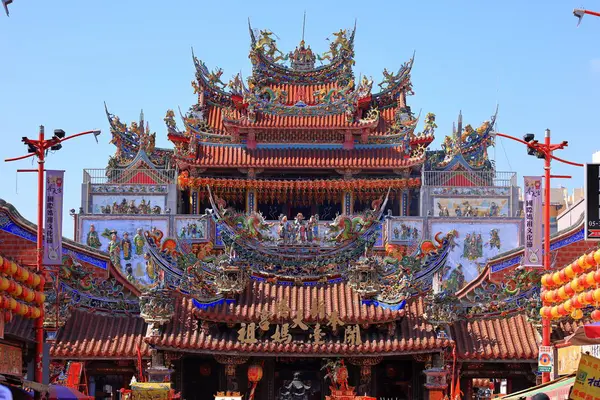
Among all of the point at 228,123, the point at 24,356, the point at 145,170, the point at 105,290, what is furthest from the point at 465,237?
the point at 24,356

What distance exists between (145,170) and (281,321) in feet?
74.0

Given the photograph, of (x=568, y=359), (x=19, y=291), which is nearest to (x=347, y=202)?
(x=568, y=359)

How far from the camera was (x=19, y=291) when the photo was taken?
22.7 meters

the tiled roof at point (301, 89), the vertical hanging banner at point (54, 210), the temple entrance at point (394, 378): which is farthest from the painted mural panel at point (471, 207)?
the vertical hanging banner at point (54, 210)

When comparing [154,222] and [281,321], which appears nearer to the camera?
[281,321]

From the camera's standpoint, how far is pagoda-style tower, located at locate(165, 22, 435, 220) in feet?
162

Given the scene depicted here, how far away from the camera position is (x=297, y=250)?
104 ft

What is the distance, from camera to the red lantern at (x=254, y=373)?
2938 centimetres

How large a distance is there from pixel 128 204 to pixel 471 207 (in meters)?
14.9

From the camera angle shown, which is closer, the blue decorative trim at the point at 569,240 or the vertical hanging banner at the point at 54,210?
the vertical hanging banner at the point at 54,210

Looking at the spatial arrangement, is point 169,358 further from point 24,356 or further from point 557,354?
point 557,354

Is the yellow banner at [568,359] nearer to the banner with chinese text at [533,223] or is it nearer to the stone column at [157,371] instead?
the banner with chinese text at [533,223]

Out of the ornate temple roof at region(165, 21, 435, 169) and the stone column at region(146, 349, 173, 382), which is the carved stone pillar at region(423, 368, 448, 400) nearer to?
the stone column at region(146, 349, 173, 382)

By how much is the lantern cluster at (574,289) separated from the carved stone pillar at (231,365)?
8.31 meters
